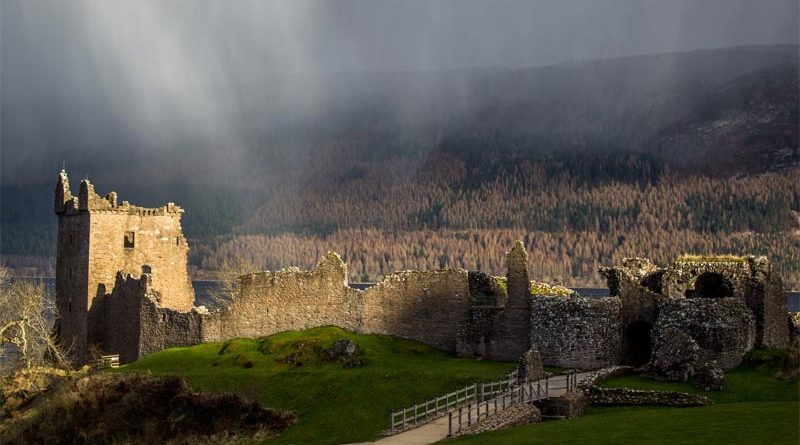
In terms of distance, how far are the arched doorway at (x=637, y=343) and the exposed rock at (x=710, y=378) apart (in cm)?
809

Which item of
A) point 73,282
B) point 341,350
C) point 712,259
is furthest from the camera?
point 73,282

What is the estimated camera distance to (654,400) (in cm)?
4581

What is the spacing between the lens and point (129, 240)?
7512 cm

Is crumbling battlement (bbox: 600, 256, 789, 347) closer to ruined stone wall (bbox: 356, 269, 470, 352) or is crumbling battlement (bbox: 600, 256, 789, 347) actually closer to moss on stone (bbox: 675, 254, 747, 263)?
moss on stone (bbox: 675, 254, 747, 263)

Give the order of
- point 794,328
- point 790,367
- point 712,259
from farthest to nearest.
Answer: point 794,328 < point 712,259 < point 790,367

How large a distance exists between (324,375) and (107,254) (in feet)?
75.8

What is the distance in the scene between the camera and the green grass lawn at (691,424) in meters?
35.8

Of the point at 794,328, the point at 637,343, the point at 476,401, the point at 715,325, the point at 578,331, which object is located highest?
the point at 715,325

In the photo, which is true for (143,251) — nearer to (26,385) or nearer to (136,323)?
(136,323)

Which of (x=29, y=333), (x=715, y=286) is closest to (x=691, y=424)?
(x=715, y=286)

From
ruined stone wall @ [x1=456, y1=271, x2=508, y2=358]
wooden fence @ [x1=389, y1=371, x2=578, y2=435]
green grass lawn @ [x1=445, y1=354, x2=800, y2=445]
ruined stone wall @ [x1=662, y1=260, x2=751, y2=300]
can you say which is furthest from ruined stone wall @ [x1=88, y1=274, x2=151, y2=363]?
green grass lawn @ [x1=445, y1=354, x2=800, y2=445]

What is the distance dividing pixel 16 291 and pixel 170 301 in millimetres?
18564

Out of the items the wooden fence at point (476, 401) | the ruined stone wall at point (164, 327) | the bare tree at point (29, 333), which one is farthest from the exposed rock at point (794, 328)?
the bare tree at point (29, 333)

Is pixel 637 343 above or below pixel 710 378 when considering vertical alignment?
above
